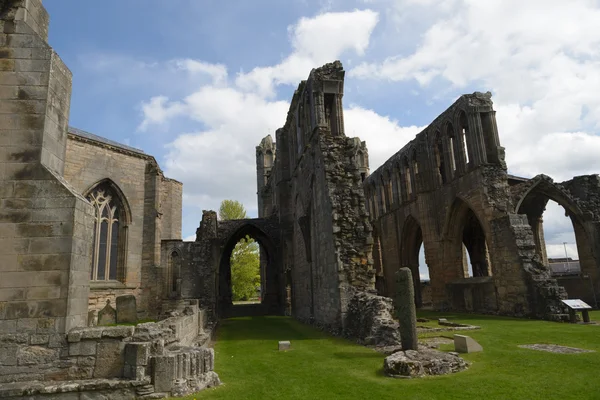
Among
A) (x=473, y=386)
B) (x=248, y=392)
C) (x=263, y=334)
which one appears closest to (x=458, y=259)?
(x=263, y=334)

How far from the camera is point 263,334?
12.8 m

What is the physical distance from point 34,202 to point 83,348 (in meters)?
2.19

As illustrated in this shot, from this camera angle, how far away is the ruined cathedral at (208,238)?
5562 mm

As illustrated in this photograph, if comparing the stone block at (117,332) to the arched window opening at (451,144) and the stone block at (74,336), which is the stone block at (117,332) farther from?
the arched window opening at (451,144)

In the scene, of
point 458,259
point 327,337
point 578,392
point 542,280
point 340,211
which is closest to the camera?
point 578,392

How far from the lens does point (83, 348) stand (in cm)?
555

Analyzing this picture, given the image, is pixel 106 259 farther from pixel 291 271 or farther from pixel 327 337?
pixel 327 337

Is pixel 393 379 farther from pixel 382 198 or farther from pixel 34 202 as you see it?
pixel 382 198

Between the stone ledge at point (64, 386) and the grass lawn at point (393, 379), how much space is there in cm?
92

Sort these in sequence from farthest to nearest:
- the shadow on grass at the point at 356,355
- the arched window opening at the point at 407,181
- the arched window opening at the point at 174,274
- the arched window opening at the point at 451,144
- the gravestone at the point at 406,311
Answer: the arched window opening at the point at 407,181, the arched window opening at the point at 451,144, the arched window opening at the point at 174,274, the shadow on grass at the point at 356,355, the gravestone at the point at 406,311

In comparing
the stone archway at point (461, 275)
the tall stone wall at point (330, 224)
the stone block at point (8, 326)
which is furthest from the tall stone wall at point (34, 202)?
the stone archway at point (461, 275)

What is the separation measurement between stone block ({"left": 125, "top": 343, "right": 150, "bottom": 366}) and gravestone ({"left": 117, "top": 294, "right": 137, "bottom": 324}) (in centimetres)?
903

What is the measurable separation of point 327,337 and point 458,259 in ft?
39.5

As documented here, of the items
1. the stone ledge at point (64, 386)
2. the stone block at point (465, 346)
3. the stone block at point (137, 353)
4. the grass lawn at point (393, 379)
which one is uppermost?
the stone block at point (137, 353)
